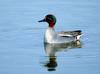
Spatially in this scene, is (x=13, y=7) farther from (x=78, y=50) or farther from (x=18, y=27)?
(x=78, y=50)

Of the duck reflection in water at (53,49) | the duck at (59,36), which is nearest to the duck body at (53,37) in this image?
the duck at (59,36)

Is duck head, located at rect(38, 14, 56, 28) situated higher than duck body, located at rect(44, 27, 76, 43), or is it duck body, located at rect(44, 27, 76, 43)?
duck head, located at rect(38, 14, 56, 28)

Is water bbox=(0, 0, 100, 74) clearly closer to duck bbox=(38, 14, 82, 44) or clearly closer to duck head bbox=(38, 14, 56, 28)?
duck bbox=(38, 14, 82, 44)

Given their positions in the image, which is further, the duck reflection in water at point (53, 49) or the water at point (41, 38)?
the duck reflection in water at point (53, 49)

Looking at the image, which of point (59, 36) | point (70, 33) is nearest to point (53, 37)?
point (59, 36)

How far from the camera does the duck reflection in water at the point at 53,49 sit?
58.0 ft

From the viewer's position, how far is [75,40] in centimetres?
2103

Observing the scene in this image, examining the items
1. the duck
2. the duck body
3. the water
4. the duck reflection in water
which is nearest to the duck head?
the duck

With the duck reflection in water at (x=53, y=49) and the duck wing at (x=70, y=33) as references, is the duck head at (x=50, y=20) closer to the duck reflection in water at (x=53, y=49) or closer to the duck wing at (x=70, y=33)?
the duck wing at (x=70, y=33)

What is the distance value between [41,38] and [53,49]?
1.25 meters

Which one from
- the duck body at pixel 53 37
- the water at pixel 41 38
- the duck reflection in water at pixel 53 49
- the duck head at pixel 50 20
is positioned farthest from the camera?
the duck head at pixel 50 20

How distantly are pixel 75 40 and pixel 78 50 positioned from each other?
66.3 inches

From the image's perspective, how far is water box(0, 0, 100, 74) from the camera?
57.0 feet

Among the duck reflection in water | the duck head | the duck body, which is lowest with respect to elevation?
the duck reflection in water
